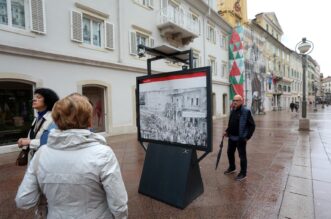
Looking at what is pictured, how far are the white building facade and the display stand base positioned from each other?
6147mm

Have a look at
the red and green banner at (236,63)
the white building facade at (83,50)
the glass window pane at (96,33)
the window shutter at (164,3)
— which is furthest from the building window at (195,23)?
the glass window pane at (96,33)

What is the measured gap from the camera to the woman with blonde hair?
4.64 ft

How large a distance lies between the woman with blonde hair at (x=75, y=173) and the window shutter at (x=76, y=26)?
8446mm

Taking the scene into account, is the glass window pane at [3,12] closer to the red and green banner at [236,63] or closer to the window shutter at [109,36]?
the window shutter at [109,36]

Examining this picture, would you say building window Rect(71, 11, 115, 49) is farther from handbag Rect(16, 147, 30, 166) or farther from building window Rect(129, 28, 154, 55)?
handbag Rect(16, 147, 30, 166)

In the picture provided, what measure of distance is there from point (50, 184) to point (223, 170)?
4358 mm

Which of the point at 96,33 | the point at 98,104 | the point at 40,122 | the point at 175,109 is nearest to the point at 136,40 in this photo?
the point at 96,33

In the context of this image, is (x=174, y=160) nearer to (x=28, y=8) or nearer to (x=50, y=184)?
(x=50, y=184)

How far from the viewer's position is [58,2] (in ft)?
27.6

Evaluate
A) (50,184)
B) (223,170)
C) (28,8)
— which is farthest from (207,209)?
(28,8)

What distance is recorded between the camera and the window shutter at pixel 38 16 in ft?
24.9

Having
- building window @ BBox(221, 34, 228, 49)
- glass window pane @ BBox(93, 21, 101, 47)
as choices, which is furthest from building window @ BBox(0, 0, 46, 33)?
building window @ BBox(221, 34, 228, 49)

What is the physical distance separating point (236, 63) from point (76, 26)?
17.6 meters

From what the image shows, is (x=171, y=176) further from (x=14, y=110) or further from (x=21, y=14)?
(x=21, y=14)
